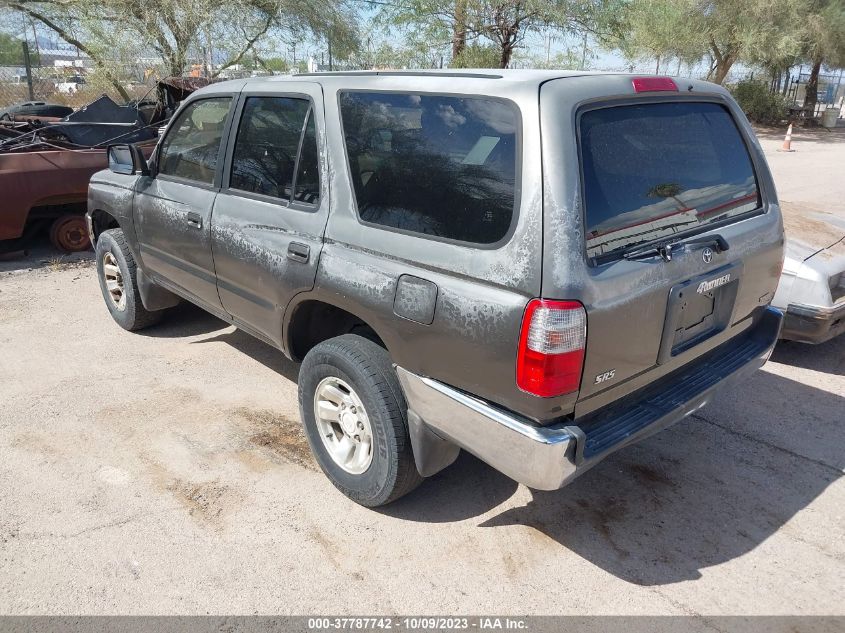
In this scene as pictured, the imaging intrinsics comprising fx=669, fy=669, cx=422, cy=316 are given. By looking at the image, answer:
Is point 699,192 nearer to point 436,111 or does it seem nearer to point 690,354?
point 690,354

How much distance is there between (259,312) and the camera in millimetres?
3600

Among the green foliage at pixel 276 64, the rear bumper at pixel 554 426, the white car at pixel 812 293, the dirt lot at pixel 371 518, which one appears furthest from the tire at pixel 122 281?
the green foliage at pixel 276 64

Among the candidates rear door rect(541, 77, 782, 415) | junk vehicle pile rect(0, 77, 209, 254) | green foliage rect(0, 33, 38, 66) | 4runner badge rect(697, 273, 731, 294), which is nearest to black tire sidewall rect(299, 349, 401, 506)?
rear door rect(541, 77, 782, 415)

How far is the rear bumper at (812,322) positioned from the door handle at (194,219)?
3.81 metres

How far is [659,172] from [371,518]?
2.01 meters

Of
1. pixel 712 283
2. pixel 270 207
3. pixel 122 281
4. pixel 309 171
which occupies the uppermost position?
pixel 309 171

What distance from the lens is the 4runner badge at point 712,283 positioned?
276 centimetres

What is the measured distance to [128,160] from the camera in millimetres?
4621

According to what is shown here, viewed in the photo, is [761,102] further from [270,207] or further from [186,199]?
[270,207]

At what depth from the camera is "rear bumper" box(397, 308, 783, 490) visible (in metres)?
2.42

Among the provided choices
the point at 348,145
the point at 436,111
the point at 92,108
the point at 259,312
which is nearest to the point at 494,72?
the point at 436,111

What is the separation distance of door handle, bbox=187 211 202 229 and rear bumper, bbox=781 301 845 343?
12.5 feet

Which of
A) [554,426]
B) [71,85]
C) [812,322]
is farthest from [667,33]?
[554,426]

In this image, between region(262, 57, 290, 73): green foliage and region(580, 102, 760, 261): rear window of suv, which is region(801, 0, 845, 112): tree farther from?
region(580, 102, 760, 261): rear window of suv
